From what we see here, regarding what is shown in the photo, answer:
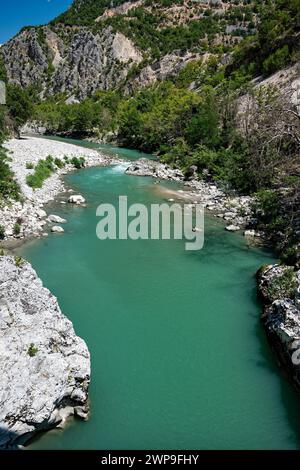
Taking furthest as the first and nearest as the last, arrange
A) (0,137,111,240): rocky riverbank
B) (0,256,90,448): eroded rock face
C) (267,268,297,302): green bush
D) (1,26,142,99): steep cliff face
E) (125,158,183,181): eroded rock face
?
(1,26,142,99): steep cliff face
(125,158,183,181): eroded rock face
(0,137,111,240): rocky riverbank
(267,268,297,302): green bush
(0,256,90,448): eroded rock face

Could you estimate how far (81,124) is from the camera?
240ft

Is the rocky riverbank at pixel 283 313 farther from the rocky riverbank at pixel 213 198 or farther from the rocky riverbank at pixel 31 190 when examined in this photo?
the rocky riverbank at pixel 31 190

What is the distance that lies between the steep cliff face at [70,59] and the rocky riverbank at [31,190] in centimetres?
9443

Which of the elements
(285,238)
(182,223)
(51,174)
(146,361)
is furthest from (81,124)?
(146,361)

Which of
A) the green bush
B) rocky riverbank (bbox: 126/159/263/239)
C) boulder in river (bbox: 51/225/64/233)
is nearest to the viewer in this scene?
the green bush

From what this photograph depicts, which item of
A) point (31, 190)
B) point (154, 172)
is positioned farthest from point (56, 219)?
point (154, 172)

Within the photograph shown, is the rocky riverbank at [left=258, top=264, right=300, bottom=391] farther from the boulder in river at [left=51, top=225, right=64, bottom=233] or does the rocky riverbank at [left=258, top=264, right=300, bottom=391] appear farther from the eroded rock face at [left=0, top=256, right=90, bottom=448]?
the boulder in river at [left=51, top=225, right=64, bottom=233]

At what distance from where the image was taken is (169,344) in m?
10.9

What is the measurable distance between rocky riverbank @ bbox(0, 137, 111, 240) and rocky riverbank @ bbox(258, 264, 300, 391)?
11.7 metres

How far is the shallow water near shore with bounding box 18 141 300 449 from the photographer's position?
805cm

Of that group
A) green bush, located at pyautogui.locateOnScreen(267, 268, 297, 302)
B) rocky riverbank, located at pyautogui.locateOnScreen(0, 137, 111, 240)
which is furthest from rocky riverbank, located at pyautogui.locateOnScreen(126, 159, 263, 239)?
rocky riverbank, located at pyautogui.locateOnScreen(0, 137, 111, 240)

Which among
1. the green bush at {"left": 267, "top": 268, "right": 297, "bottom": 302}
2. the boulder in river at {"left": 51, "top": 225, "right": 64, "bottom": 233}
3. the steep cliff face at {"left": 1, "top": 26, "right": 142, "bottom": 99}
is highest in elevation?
the steep cliff face at {"left": 1, "top": 26, "right": 142, "bottom": 99}

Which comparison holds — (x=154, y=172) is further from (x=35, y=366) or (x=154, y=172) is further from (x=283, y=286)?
(x=35, y=366)
